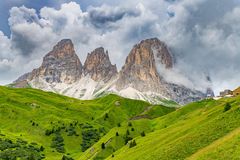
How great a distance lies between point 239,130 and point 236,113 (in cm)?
1288

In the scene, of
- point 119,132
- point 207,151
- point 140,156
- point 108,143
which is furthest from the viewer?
point 119,132

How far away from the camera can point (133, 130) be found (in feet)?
650

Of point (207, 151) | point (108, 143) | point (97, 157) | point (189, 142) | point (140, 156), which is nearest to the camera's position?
point (207, 151)

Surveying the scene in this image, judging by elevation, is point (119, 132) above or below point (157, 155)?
above

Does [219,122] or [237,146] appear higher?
[219,122]

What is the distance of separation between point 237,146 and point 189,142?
17.3 meters

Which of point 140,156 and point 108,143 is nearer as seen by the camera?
point 140,156

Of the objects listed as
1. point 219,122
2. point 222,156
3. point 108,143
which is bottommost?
point 222,156

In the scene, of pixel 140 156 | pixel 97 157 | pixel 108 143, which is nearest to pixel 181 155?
pixel 140 156

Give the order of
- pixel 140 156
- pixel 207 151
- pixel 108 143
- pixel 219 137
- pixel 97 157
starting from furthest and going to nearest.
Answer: pixel 108 143, pixel 97 157, pixel 140 156, pixel 219 137, pixel 207 151

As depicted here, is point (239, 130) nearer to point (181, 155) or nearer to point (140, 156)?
point (181, 155)

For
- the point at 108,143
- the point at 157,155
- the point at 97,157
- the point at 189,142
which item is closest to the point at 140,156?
the point at 157,155

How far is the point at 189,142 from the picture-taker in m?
69.6

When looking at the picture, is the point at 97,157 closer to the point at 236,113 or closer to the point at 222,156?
the point at 236,113
